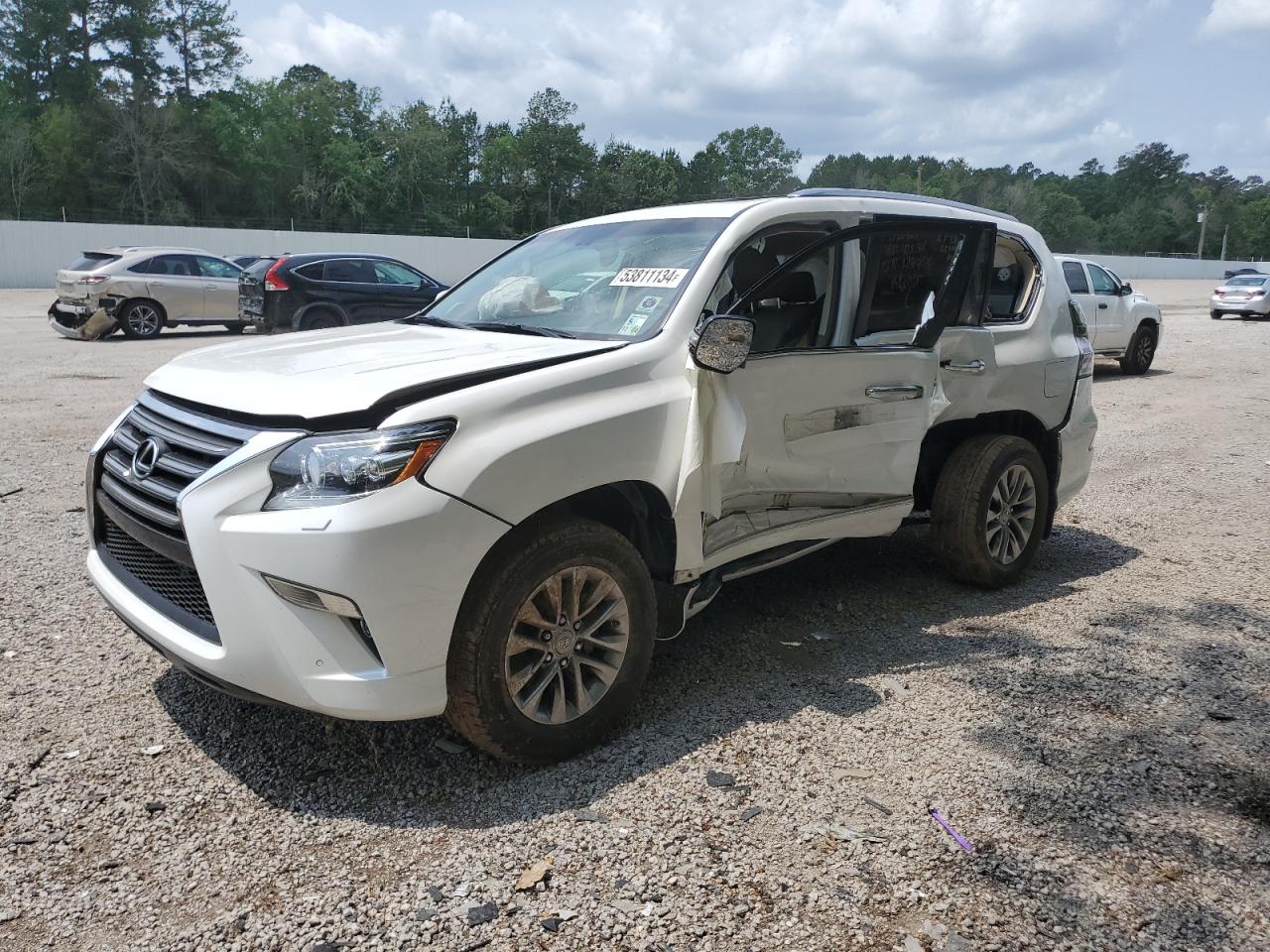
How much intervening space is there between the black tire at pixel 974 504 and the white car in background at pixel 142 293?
16409 millimetres

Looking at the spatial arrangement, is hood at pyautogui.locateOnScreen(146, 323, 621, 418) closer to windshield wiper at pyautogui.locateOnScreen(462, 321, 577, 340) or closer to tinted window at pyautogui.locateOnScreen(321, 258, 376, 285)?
windshield wiper at pyautogui.locateOnScreen(462, 321, 577, 340)

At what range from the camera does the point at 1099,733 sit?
350 cm

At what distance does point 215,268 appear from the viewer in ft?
60.7

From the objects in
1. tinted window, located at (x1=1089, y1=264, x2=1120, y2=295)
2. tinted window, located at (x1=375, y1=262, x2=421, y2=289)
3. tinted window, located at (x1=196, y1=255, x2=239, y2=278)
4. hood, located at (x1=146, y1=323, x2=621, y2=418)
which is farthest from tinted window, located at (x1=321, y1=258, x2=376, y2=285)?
hood, located at (x1=146, y1=323, x2=621, y2=418)

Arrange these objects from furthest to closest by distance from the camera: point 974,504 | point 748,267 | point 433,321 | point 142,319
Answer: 1. point 142,319
2. point 974,504
3. point 433,321
4. point 748,267

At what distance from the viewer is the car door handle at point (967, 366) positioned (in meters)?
4.55

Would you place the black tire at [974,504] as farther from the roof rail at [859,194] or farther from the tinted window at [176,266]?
the tinted window at [176,266]

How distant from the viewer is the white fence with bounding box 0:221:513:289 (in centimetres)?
3378

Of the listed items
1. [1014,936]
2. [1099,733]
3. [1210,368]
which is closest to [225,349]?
[1014,936]

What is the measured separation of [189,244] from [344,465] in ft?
125

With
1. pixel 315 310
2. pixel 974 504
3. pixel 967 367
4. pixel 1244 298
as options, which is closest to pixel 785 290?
pixel 967 367

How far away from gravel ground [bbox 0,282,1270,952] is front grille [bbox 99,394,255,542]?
0.85 m

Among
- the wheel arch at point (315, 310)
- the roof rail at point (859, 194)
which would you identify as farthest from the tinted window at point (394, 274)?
the roof rail at point (859, 194)

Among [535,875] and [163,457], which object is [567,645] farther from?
[163,457]
